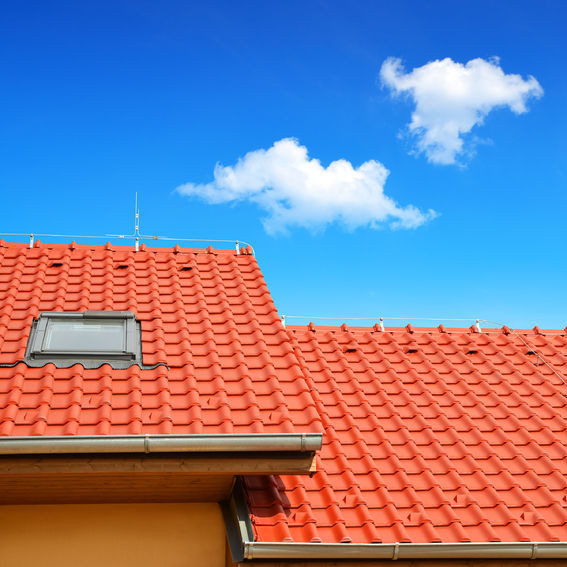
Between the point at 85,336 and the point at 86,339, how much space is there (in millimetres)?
69

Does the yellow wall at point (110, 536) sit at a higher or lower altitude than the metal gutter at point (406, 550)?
higher

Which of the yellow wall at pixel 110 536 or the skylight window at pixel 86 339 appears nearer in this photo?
the yellow wall at pixel 110 536

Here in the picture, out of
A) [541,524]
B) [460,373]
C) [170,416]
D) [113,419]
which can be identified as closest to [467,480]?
[541,524]

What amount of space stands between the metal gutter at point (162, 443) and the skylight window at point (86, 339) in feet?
3.77

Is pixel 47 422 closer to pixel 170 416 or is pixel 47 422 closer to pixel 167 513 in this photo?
pixel 170 416

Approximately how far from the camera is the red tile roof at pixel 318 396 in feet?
16.9

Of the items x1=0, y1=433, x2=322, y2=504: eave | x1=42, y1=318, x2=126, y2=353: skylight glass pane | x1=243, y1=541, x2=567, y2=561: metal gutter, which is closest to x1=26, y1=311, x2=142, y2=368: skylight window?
x1=42, y1=318, x2=126, y2=353: skylight glass pane

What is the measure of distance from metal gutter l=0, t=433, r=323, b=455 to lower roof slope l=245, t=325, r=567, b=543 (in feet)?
2.17

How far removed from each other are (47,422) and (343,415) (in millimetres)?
3056

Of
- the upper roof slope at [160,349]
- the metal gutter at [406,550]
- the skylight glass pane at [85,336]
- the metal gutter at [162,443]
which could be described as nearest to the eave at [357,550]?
the metal gutter at [406,550]

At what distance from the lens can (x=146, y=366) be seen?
5746 millimetres

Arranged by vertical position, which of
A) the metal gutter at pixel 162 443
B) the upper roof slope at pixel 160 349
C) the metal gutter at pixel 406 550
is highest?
the upper roof slope at pixel 160 349

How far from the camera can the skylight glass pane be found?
5871 millimetres

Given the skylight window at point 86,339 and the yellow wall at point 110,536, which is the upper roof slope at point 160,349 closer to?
the skylight window at point 86,339
